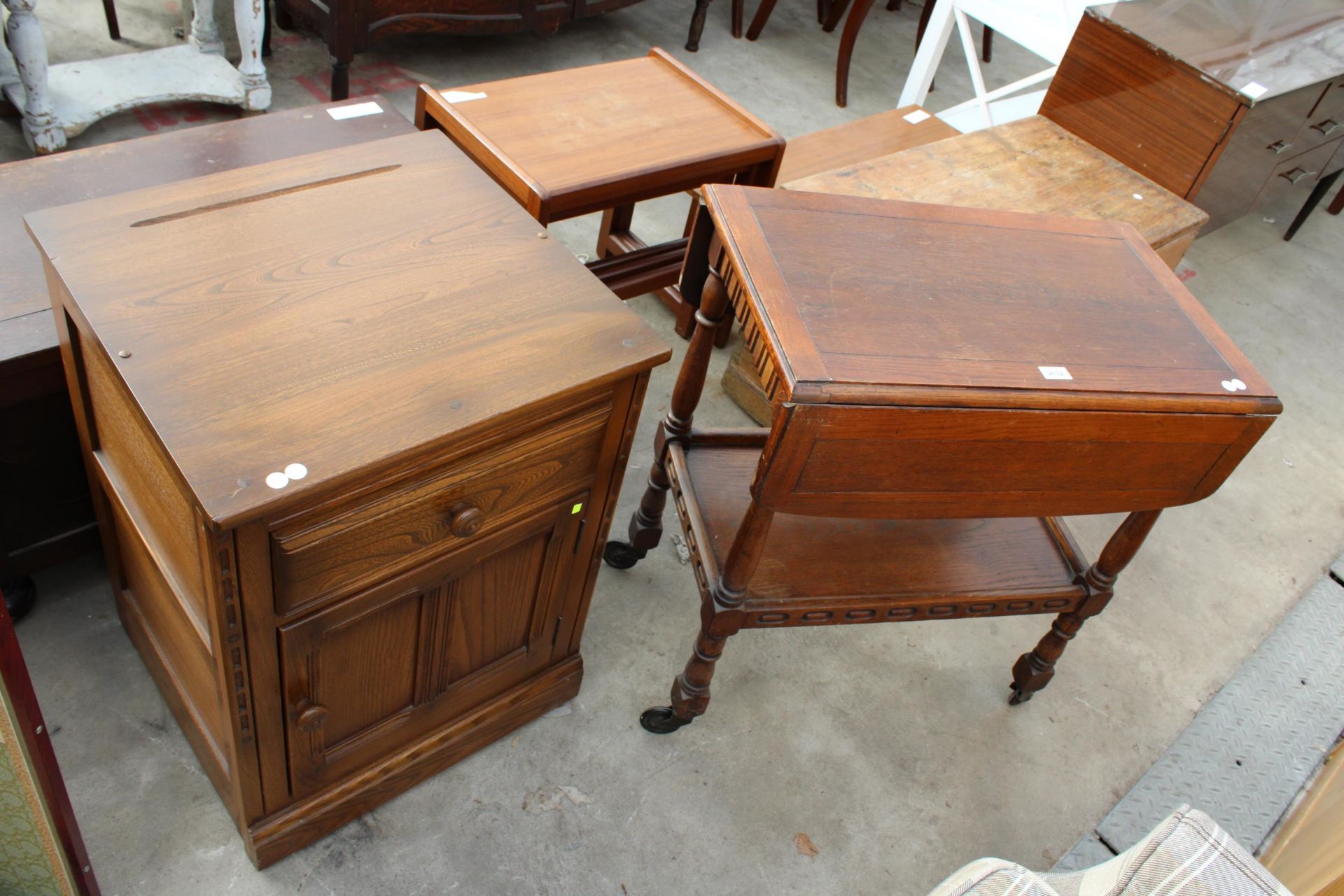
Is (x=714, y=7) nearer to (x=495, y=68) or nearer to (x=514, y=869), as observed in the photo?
(x=495, y=68)

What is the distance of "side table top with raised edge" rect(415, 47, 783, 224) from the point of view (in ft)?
6.92

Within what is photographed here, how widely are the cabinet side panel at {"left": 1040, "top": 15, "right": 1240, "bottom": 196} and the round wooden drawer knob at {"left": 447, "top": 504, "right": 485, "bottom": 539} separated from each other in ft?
8.20

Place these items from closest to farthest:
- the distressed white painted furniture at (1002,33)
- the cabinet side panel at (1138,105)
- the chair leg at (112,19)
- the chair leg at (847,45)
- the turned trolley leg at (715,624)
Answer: the turned trolley leg at (715,624) < the cabinet side panel at (1138,105) < the chair leg at (112,19) < the distressed white painted furniture at (1002,33) < the chair leg at (847,45)

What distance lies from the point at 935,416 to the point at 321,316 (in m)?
0.81

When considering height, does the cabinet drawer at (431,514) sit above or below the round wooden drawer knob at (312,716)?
above

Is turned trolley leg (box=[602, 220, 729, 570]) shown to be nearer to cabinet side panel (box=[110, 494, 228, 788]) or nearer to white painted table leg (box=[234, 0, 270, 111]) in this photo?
cabinet side panel (box=[110, 494, 228, 788])

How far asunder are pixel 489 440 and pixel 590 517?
365 millimetres

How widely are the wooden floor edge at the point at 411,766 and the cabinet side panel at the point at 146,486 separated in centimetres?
42

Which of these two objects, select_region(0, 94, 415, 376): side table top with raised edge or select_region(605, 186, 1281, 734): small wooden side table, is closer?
select_region(605, 186, 1281, 734): small wooden side table

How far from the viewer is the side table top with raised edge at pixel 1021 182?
2.70m

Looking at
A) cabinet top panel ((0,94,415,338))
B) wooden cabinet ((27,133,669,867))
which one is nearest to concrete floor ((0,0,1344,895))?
wooden cabinet ((27,133,669,867))

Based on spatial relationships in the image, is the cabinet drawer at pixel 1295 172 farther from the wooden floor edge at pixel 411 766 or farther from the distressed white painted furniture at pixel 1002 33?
the wooden floor edge at pixel 411 766

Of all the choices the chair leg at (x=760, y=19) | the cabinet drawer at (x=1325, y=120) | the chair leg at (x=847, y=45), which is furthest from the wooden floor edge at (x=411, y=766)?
the chair leg at (x=760, y=19)

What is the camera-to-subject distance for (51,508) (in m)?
1.83
